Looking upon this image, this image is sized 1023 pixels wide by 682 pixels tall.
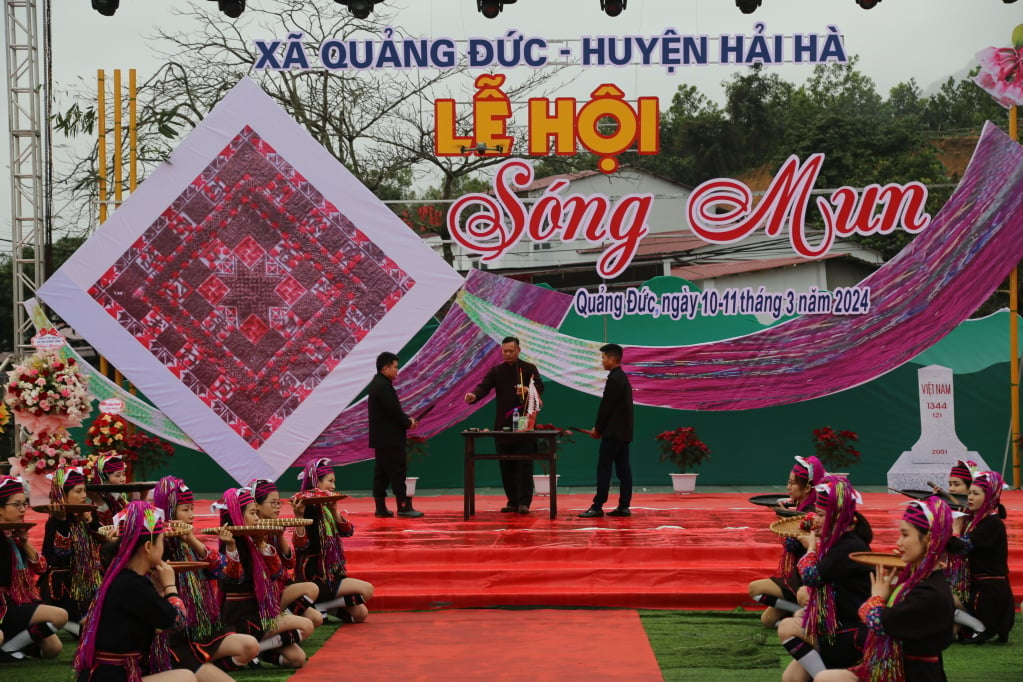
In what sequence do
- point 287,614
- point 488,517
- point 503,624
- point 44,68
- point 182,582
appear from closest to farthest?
1. point 182,582
2. point 287,614
3. point 503,624
4. point 488,517
5. point 44,68

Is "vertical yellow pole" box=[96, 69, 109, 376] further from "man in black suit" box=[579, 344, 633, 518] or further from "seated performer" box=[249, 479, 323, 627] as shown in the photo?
"seated performer" box=[249, 479, 323, 627]

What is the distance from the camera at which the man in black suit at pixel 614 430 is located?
10.2 metres

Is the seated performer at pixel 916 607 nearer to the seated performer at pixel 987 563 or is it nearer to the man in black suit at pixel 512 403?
the seated performer at pixel 987 563

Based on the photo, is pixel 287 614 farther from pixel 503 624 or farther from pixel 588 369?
pixel 588 369

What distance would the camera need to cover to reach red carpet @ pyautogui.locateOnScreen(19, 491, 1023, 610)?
319 inches

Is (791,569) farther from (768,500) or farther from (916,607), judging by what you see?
(916,607)

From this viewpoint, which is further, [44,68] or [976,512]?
[44,68]

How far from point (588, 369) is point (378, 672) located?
23.0ft

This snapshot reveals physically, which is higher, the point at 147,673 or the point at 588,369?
the point at 588,369

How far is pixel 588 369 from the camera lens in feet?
42.8

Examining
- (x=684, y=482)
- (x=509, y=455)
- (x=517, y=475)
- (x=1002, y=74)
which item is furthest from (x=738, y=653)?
(x=1002, y=74)

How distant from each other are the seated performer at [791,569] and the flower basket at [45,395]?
24.4 ft

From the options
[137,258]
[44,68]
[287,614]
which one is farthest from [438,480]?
→ [287,614]

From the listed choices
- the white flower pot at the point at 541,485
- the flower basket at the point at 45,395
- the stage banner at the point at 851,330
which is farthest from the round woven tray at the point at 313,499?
the stage banner at the point at 851,330
